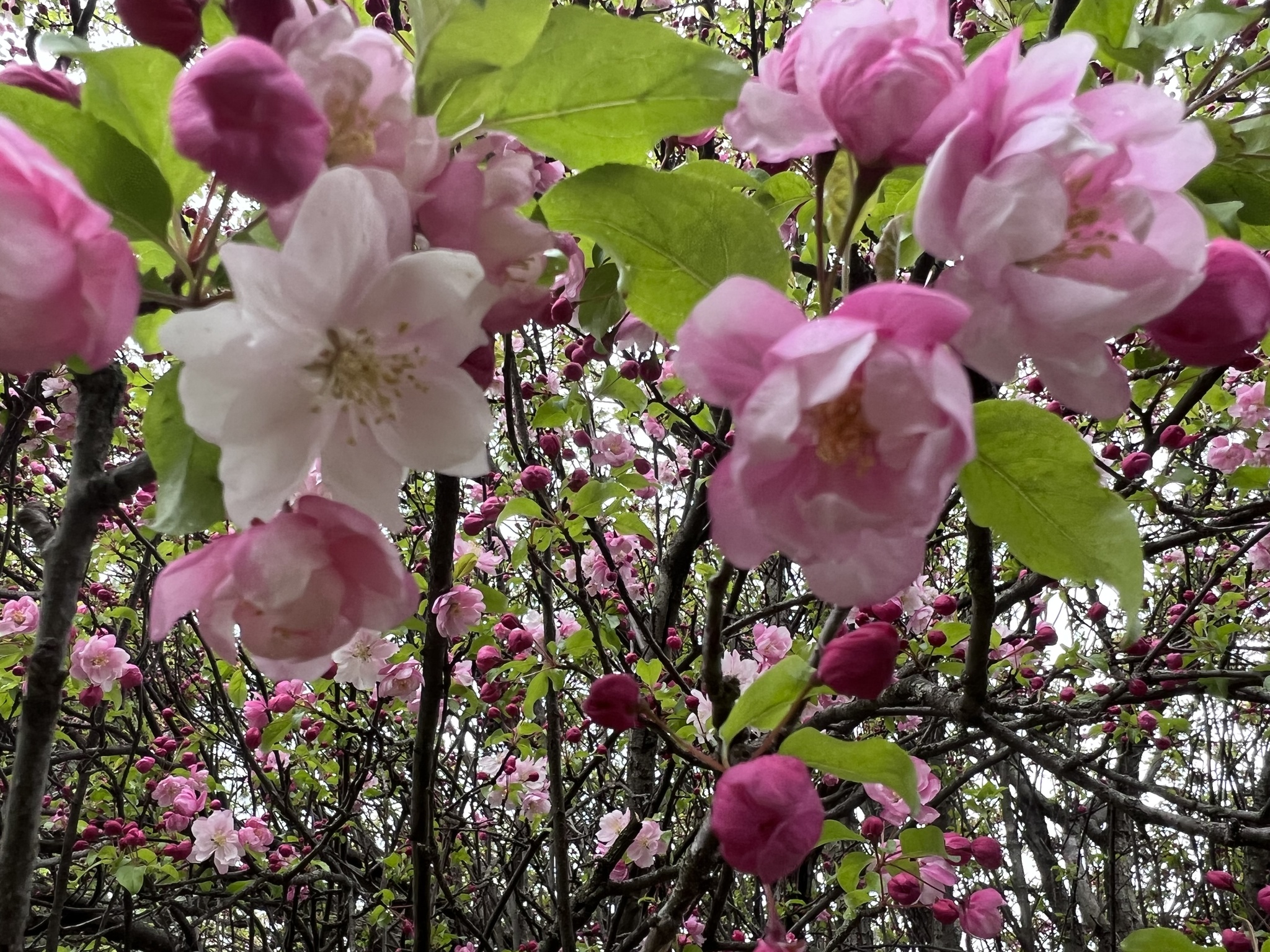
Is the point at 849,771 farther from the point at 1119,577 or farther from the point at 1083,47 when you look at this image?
the point at 1083,47

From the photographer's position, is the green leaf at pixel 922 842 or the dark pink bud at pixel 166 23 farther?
the green leaf at pixel 922 842

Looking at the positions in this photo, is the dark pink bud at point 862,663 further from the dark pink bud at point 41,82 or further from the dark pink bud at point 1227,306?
the dark pink bud at point 41,82

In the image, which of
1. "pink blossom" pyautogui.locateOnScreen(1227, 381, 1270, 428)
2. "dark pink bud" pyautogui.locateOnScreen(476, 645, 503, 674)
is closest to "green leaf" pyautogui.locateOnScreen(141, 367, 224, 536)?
"dark pink bud" pyautogui.locateOnScreen(476, 645, 503, 674)

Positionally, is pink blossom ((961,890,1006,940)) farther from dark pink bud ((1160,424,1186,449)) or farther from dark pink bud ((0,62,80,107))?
dark pink bud ((0,62,80,107))

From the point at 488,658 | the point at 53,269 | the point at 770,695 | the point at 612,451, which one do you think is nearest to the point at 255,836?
the point at 488,658

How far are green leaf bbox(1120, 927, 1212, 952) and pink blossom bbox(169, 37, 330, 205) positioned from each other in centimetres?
142

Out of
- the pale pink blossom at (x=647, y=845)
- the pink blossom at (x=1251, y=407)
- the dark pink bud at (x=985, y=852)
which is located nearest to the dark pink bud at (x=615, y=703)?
the dark pink bud at (x=985, y=852)

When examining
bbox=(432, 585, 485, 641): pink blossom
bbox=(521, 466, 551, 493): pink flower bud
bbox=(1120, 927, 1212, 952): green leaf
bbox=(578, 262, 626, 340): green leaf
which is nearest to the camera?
bbox=(578, 262, 626, 340): green leaf

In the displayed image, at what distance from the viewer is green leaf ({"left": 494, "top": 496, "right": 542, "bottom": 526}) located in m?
1.81

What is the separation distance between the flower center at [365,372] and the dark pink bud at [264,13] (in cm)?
19

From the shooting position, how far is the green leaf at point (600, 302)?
0.74 m

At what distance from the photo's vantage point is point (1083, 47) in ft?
1.45

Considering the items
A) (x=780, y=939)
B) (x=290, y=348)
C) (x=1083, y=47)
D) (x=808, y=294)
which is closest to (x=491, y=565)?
(x=808, y=294)

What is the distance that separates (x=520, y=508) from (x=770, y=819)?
4.32 ft
